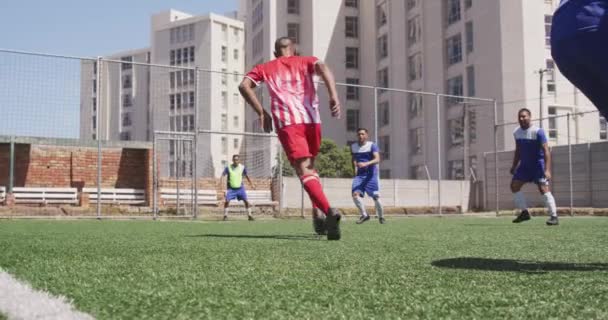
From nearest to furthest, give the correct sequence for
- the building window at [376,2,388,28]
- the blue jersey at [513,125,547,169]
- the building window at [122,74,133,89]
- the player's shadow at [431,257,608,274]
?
Answer: the player's shadow at [431,257,608,274]
the blue jersey at [513,125,547,169]
the building window at [376,2,388,28]
the building window at [122,74,133,89]

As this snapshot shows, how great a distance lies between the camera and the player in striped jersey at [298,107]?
6184 millimetres

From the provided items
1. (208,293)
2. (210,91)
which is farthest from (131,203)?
(208,293)

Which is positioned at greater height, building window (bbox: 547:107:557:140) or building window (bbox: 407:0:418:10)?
building window (bbox: 407:0:418:10)

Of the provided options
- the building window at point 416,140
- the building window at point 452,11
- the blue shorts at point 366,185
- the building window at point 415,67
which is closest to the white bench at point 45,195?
the blue shorts at point 366,185

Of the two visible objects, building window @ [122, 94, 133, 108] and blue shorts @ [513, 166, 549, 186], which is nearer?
blue shorts @ [513, 166, 549, 186]

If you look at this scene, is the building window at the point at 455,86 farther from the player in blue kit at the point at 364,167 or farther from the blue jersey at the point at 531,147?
the blue jersey at the point at 531,147

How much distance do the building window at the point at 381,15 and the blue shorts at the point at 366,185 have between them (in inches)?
1759

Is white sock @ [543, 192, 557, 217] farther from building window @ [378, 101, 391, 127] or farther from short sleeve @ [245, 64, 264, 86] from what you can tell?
building window @ [378, 101, 391, 127]

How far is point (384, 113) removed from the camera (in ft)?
169

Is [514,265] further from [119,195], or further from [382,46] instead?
[382,46]

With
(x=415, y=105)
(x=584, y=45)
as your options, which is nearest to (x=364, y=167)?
(x=584, y=45)

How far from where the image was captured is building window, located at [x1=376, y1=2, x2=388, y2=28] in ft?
183

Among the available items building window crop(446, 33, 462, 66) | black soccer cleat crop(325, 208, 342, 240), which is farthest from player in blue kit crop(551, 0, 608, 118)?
building window crop(446, 33, 462, 66)

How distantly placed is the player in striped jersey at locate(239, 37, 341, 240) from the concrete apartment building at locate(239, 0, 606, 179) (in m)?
18.3
